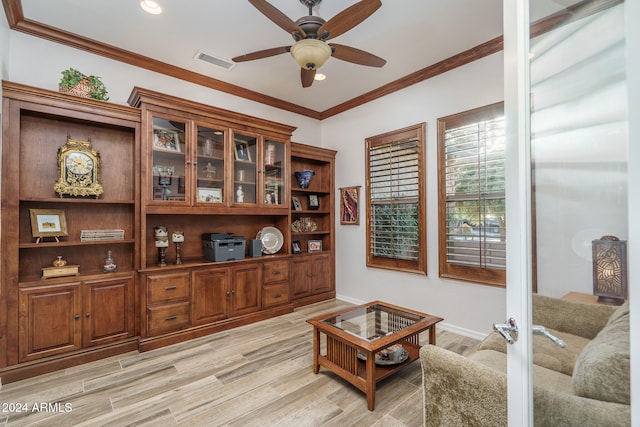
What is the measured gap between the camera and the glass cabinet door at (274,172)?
3691 mm

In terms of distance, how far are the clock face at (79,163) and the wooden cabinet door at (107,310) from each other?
1.03m

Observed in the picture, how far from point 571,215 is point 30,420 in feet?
10.1

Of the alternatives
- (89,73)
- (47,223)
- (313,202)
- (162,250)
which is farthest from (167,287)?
(313,202)

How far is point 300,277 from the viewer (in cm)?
412

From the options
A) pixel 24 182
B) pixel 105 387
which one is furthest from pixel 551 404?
pixel 24 182

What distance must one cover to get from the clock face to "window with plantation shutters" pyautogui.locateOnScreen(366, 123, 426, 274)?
3168mm

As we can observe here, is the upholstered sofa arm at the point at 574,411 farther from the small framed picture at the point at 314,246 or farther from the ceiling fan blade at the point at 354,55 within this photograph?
the small framed picture at the point at 314,246

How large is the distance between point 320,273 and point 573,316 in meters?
3.65

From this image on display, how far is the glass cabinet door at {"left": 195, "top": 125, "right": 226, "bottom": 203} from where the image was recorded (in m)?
3.13

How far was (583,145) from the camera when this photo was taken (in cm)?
87

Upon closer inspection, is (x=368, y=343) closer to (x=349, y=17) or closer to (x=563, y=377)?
(x=563, y=377)

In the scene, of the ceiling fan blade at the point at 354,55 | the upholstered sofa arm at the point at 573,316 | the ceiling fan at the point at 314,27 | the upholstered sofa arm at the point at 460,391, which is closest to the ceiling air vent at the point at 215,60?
the ceiling fan at the point at 314,27

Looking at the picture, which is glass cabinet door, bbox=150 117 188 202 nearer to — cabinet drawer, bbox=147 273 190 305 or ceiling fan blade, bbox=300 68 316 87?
cabinet drawer, bbox=147 273 190 305

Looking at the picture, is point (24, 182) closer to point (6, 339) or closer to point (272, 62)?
point (6, 339)
